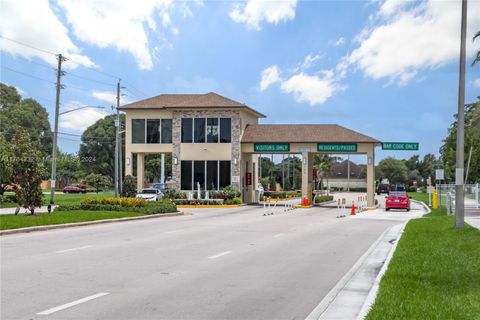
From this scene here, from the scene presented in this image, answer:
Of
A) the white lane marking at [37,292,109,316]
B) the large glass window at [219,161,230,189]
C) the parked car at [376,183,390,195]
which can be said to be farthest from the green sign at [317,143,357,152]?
the parked car at [376,183,390,195]

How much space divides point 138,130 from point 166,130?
2.60 metres

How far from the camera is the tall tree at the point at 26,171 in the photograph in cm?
2480

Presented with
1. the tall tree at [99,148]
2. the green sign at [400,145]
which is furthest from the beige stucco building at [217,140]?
the tall tree at [99,148]

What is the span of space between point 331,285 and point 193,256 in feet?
14.8

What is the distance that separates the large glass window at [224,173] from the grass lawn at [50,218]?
1885 centimetres

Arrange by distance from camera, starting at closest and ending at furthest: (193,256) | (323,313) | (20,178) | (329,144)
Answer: (323,313)
(193,256)
(20,178)
(329,144)

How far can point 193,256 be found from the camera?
14055 mm

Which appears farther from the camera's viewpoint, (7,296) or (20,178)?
(20,178)

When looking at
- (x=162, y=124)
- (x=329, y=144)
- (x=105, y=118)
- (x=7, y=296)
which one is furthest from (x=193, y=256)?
(x=105, y=118)

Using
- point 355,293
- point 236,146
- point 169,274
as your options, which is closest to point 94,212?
point 169,274

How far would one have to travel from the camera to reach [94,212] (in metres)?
28.2

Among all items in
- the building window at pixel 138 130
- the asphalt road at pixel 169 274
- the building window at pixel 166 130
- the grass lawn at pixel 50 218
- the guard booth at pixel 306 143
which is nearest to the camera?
the asphalt road at pixel 169 274

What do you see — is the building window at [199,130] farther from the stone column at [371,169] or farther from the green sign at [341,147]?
the stone column at [371,169]

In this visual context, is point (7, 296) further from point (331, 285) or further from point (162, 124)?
point (162, 124)
